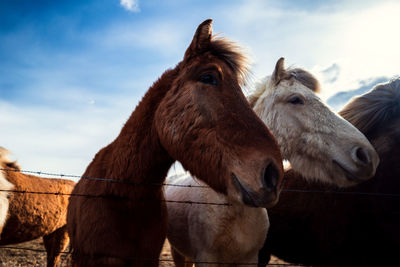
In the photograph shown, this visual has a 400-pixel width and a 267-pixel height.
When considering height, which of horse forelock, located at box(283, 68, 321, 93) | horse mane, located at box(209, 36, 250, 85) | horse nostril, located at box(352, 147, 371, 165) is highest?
horse forelock, located at box(283, 68, 321, 93)

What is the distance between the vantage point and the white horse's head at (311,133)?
262 centimetres

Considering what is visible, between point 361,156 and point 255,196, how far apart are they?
160 cm

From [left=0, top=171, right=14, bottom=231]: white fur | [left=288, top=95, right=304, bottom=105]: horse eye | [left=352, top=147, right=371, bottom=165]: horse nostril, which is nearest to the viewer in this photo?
[left=352, top=147, right=371, bottom=165]: horse nostril

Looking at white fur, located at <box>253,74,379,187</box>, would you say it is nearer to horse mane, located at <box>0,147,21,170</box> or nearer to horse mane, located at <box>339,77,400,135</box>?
horse mane, located at <box>339,77,400,135</box>

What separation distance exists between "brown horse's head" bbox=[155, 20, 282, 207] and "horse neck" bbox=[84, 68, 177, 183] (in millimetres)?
144

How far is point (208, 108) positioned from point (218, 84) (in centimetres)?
23

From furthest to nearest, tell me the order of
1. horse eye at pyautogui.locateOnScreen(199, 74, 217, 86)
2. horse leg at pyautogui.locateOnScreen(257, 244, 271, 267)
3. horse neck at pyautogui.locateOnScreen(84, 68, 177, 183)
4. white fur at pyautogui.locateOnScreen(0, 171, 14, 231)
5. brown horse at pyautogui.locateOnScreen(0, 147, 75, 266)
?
brown horse at pyautogui.locateOnScreen(0, 147, 75, 266) < white fur at pyautogui.locateOnScreen(0, 171, 14, 231) < horse leg at pyautogui.locateOnScreen(257, 244, 271, 267) < horse neck at pyautogui.locateOnScreen(84, 68, 177, 183) < horse eye at pyautogui.locateOnScreen(199, 74, 217, 86)

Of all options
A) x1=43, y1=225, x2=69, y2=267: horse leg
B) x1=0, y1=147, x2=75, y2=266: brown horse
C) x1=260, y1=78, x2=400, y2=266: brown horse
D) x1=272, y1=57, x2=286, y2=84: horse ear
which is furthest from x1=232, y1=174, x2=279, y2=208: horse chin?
x1=43, y1=225, x2=69, y2=267: horse leg

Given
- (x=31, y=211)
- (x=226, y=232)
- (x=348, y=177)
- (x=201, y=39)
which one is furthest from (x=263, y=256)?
(x=31, y=211)

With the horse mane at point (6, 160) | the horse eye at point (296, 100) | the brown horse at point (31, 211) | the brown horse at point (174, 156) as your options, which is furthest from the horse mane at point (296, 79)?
the horse mane at point (6, 160)

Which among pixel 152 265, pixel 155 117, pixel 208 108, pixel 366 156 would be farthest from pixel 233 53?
pixel 152 265

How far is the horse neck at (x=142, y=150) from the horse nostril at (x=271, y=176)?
0.84 metres

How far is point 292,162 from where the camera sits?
10.1 ft

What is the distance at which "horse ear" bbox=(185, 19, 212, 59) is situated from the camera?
2088 mm
